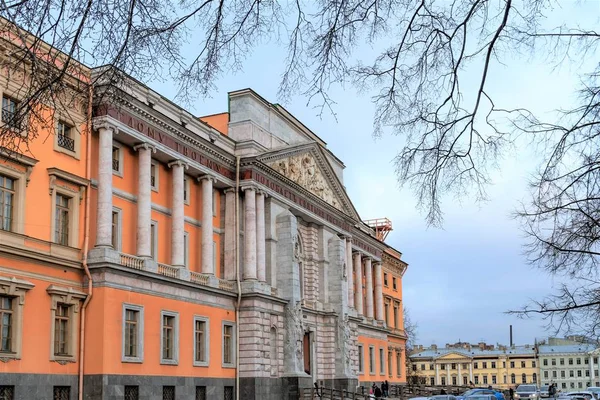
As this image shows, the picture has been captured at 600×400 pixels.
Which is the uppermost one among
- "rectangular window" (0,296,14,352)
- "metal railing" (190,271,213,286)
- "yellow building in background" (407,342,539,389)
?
"metal railing" (190,271,213,286)

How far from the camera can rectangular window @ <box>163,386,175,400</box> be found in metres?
33.4

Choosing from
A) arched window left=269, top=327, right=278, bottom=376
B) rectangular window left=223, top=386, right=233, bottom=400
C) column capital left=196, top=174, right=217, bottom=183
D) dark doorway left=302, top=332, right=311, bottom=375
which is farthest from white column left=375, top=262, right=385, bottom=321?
column capital left=196, top=174, right=217, bottom=183

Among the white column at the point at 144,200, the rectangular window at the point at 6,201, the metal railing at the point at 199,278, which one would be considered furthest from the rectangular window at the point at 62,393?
the metal railing at the point at 199,278

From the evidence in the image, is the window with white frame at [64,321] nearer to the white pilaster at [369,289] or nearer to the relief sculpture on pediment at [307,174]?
the relief sculpture on pediment at [307,174]

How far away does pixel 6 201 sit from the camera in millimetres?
26875

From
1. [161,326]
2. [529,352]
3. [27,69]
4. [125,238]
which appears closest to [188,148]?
[125,238]

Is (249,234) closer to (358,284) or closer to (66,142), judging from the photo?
(66,142)

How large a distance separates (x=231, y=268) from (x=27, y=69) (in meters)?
31.7

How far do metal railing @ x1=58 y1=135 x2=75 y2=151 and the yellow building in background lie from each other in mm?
124882

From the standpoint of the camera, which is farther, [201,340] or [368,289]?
[368,289]

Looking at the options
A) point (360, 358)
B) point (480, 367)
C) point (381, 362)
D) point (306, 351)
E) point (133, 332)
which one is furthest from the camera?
point (480, 367)

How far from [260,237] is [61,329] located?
569 inches

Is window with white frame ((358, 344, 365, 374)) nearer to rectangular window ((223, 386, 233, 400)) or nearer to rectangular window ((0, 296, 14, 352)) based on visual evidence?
rectangular window ((223, 386, 233, 400))

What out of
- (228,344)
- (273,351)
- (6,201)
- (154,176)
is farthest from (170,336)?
(6,201)
